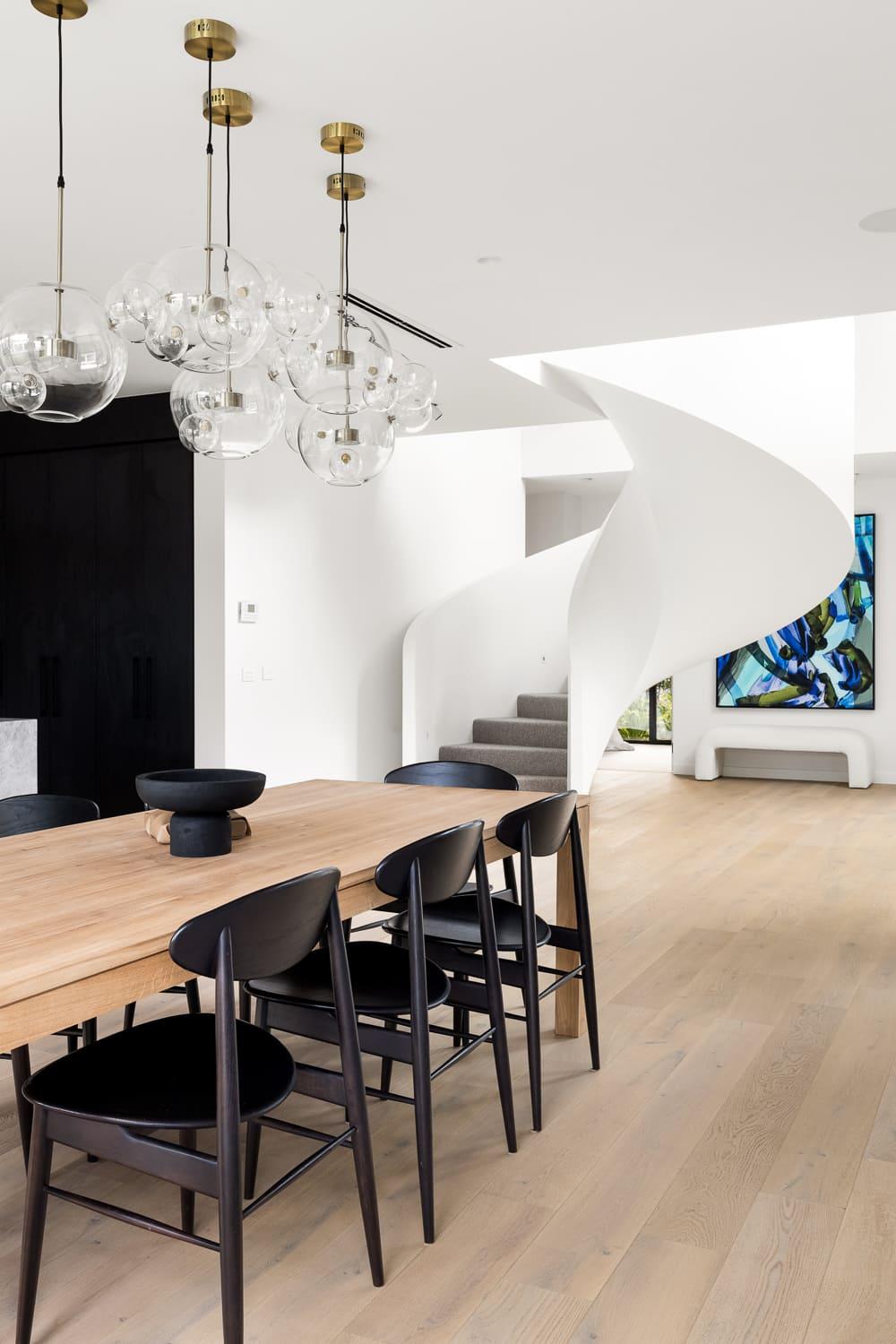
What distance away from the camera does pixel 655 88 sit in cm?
277

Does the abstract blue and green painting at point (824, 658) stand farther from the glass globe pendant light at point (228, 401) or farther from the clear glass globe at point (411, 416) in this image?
the glass globe pendant light at point (228, 401)

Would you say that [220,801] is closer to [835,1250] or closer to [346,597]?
[835,1250]

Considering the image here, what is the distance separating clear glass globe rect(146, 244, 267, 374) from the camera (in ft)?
8.03

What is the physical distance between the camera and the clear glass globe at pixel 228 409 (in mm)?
2924

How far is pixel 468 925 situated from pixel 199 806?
3.54ft

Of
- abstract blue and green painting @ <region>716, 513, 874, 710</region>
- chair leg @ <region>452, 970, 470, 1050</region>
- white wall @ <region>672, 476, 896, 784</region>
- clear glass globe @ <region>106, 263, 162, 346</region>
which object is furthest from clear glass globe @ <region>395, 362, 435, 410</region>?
white wall @ <region>672, 476, 896, 784</region>

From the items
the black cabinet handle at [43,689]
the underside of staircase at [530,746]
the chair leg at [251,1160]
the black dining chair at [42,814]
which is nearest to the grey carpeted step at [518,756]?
the underside of staircase at [530,746]

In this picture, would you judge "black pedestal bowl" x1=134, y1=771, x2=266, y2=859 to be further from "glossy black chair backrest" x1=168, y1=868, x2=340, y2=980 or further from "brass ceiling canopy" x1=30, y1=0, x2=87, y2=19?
"brass ceiling canopy" x1=30, y1=0, x2=87, y2=19

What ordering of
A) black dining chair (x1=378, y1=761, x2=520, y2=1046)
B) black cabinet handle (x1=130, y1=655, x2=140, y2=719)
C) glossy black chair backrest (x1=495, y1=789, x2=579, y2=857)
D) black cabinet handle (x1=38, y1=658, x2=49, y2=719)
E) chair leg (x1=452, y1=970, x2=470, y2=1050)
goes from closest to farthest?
glossy black chair backrest (x1=495, y1=789, x2=579, y2=857)
chair leg (x1=452, y1=970, x2=470, y2=1050)
black dining chair (x1=378, y1=761, x2=520, y2=1046)
black cabinet handle (x1=130, y1=655, x2=140, y2=719)
black cabinet handle (x1=38, y1=658, x2=49, y2=719)

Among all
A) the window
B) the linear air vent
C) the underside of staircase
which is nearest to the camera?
the linear air vent

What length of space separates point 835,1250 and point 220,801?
1.68m

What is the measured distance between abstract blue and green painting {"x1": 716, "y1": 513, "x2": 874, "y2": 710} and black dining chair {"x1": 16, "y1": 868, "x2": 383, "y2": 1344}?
27.7 feet

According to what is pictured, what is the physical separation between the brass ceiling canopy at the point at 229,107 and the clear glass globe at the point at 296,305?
19.6 inches

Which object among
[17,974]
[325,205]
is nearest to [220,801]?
[17,974]
